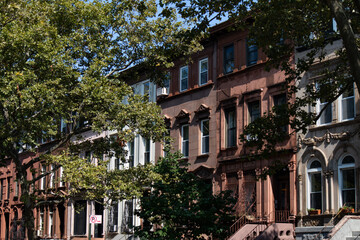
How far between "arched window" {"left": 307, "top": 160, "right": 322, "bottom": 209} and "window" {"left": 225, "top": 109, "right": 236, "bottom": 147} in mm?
5716

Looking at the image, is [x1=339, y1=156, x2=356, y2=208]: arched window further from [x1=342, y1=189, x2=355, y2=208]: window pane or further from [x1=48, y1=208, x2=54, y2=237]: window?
[x1=48, y1=208, x2=54, y2=237]: window

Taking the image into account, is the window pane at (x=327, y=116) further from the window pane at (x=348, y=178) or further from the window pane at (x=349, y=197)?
the window pane at (x=349, y=197)

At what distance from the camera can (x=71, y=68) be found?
26516 mm

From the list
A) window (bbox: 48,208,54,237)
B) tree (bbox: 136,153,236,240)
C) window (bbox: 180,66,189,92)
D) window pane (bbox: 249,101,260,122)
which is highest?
window (bbox: 180,66,189,92)

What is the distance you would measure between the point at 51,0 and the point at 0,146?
288 inches

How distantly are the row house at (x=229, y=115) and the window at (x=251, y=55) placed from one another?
0.17ft

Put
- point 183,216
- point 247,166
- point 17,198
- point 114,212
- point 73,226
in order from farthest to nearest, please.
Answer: point 17,198, point 73,226, point 114,212, point 247,166, point 183,216

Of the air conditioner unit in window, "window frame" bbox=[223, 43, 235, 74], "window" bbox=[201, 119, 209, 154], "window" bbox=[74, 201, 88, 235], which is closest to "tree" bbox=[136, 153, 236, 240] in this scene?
"window" bbox=[201, 119, 209, 154]

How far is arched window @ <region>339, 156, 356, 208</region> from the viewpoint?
25.2 meters

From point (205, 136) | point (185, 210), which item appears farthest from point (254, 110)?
point (185, 210)

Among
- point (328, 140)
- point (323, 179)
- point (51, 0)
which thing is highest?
point (51, 0)

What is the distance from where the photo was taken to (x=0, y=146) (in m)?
28.2

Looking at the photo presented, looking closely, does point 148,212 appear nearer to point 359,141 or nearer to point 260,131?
point 260,131

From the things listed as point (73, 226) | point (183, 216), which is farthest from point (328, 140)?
point (73, 226)
